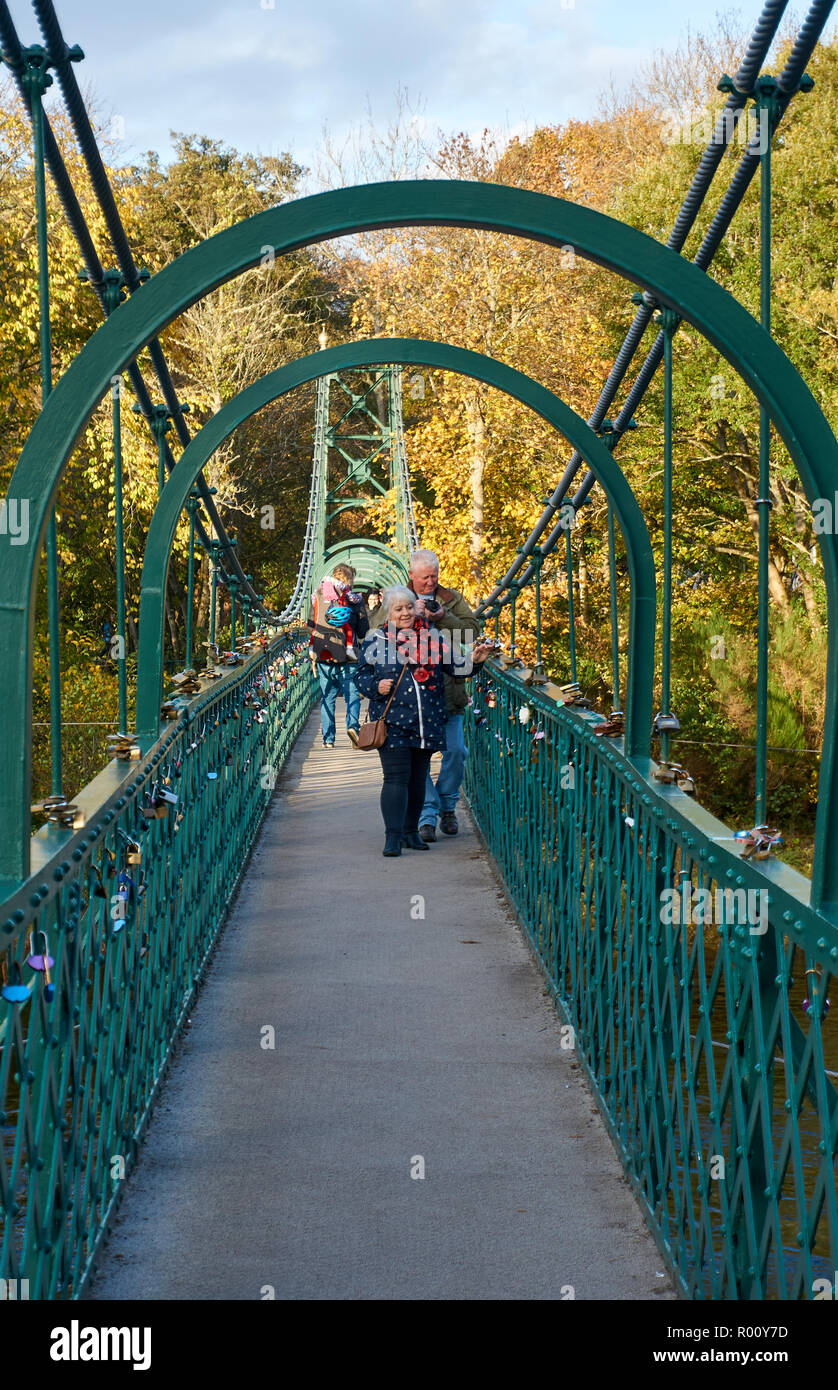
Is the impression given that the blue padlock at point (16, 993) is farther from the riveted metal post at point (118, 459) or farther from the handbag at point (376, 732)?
the handbag at point (376, 732)

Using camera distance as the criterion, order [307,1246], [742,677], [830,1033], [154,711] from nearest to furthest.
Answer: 1. [307,1246]
2. [154,711]
3. [830,1033]
4. [742,677]

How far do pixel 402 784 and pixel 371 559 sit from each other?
76.5 ft

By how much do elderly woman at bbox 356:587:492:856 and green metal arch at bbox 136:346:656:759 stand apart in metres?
1.02

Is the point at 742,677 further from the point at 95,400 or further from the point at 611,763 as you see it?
the point at 95,400

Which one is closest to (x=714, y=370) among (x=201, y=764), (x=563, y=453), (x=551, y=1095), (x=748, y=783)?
(x=563, y=453)

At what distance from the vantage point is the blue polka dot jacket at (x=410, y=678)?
6.45 m

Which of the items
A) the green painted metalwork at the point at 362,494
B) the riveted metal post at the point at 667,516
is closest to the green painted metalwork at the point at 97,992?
the riveted metal post at the point at 667,516

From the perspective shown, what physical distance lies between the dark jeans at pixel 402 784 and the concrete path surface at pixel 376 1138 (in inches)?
43.9

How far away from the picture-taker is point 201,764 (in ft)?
16.5

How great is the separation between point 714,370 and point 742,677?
3918 mm

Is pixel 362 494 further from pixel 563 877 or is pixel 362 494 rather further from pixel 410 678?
pixel 563 877

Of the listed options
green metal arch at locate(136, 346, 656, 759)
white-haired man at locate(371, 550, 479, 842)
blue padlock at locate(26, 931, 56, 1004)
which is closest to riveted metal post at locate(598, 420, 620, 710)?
green metal arch at locate(136, 346, 656, 759)

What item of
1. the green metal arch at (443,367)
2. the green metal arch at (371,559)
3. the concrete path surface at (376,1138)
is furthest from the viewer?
the green metal arch at (371,559)

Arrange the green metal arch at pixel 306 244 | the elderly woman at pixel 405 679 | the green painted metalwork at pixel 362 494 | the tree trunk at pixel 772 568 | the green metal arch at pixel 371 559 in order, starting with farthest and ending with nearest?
the green painted metalwork at pixel 362 494 < the green metal arch at pixel 371 559 < the tree trunk at pixel 772 568 < the elderly woman at pixel 405 679 < the green metal arch at pixel 306 244
